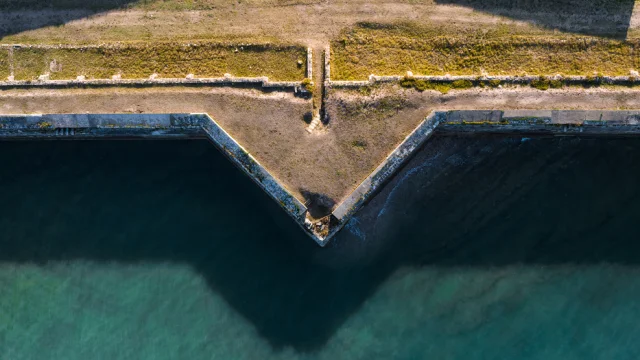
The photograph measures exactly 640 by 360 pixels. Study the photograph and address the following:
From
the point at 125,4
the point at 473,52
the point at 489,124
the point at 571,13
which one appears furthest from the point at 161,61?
the point at 571,13

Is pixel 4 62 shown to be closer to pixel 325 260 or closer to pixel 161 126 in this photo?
pixel 161 126

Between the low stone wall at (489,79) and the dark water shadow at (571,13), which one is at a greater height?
the dark water shadow at (571,13)

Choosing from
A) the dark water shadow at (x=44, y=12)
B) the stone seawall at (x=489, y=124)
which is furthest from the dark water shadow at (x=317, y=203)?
the dark water shadow at (x=44, y=12)

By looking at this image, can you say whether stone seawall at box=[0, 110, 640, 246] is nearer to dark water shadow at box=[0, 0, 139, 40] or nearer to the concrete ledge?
the concrete ledge

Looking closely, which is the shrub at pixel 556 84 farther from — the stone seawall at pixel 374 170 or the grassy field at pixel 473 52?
the stone seawall at pixel 374 170

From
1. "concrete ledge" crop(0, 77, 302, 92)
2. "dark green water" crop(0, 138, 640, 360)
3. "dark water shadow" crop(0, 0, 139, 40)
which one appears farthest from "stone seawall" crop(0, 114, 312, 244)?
"dark water shadow" crop(0, 0, 139, 40)
